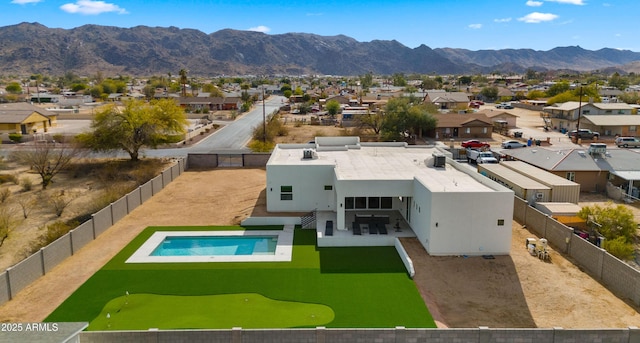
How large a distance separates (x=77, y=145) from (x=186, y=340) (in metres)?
37.7

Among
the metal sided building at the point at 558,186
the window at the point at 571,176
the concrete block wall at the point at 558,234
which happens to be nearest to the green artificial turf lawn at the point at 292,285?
the concrete block wall at the point at 558,234

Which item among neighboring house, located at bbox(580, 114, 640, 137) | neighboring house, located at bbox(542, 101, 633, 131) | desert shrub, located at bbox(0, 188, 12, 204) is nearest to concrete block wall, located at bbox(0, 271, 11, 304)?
desert shrub, located at bbox(0, 188, 12, 204)

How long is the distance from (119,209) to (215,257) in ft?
30.4

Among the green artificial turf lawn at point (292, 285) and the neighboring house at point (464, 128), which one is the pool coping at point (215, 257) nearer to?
the green artificial turf lawn at point (292, 285)

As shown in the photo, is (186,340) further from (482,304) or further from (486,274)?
(486,274)

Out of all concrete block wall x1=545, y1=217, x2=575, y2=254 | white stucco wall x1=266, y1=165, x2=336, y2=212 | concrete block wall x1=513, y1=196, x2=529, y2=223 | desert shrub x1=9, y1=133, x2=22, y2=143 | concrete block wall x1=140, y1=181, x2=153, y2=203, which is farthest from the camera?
desert shrub x1=9, y1=133, x2=22, y2=143

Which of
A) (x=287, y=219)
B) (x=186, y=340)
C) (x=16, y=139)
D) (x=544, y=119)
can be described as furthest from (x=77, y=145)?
(x=544, y=119)

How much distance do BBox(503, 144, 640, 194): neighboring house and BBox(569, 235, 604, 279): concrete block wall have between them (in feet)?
45.0

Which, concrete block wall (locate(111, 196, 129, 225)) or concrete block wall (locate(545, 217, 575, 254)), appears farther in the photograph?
concrete block wall (locate(111, 196, 129, 225))

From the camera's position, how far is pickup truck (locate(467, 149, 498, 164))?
4194 centimetres

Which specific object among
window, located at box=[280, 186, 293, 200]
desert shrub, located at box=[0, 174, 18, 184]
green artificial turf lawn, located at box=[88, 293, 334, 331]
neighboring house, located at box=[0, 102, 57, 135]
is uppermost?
neighboring house, located at box=[0, 102, 57, 135]

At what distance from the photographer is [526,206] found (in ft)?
90.3

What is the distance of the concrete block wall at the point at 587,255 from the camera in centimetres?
2027

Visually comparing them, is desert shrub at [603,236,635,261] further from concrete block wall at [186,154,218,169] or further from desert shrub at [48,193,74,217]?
concrete block wall at [186,154,218,169]
